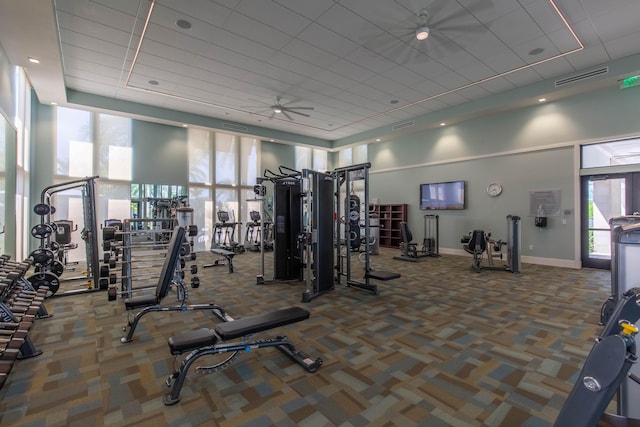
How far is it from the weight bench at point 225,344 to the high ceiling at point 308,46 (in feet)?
13.6

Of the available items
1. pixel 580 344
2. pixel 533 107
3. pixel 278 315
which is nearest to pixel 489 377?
pixel 580 344

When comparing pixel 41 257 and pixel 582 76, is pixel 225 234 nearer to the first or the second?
pixel 41 257

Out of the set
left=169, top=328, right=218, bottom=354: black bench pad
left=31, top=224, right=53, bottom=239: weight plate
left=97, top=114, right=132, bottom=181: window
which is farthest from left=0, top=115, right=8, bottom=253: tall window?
left=169, top=328, right=218, bottom=354: black bench pad

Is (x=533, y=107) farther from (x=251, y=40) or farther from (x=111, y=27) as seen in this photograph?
(x=111, y=27)

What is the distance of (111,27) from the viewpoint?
4.75m

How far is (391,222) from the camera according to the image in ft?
34.5

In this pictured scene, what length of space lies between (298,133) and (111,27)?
7028mm

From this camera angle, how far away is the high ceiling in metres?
4.28

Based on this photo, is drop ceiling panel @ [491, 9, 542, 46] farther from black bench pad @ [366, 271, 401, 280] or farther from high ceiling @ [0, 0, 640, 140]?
black bench pad @ [366, 271, 401, 280]

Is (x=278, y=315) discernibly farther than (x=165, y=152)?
No

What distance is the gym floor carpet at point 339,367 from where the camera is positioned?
1969 millimetres

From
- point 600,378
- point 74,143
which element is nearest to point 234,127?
point 74,143

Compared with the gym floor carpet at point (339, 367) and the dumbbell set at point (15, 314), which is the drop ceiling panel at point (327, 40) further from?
the dumbbell set at point (15, 314)

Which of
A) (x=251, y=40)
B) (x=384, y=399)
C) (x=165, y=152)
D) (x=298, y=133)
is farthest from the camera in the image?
(x=298, y=133)
